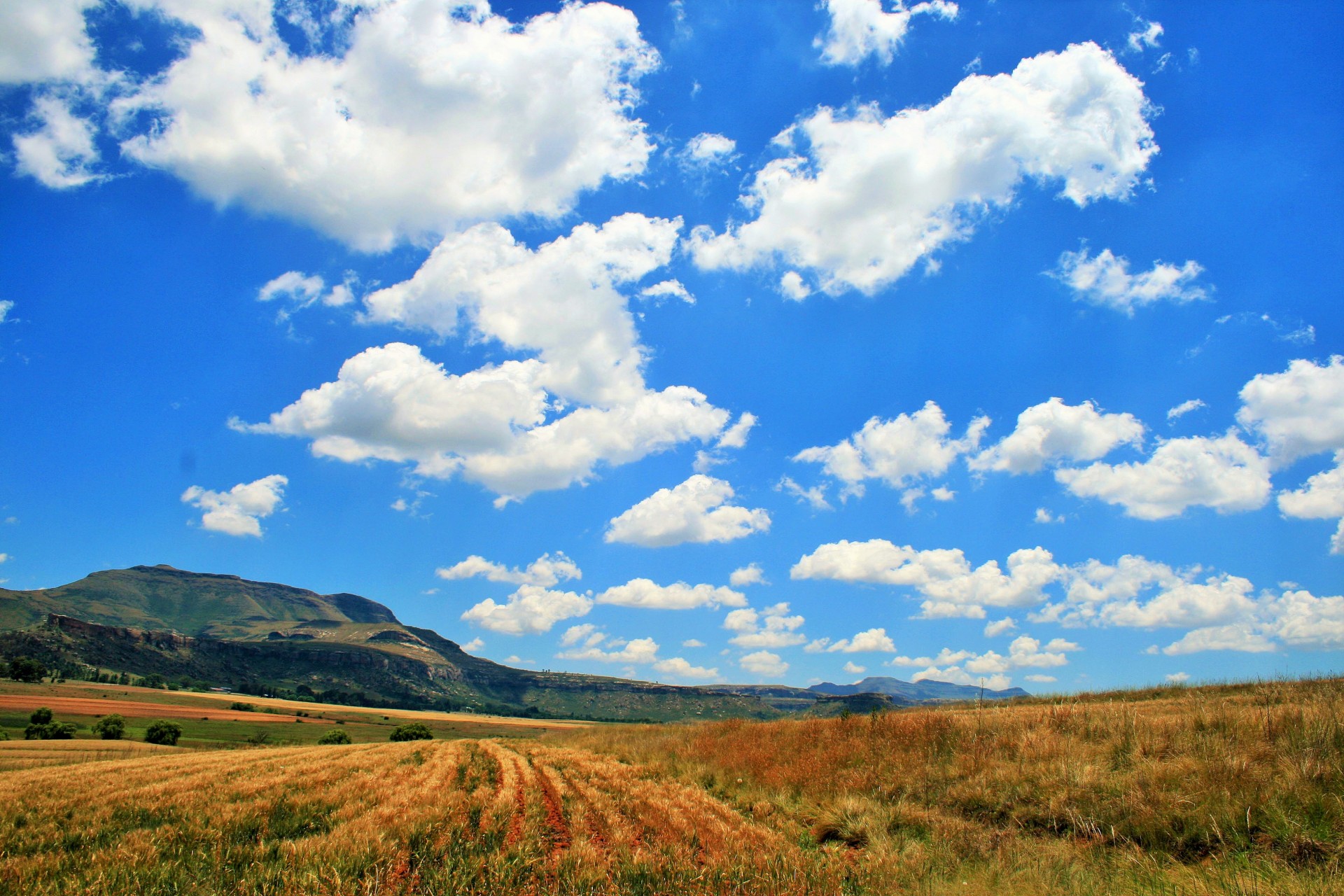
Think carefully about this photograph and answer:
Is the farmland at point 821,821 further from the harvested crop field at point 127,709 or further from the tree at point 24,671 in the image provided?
the tree at point 24,671

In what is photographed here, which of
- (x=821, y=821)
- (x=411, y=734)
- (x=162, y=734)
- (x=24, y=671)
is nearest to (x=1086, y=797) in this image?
(x=821, y=821)

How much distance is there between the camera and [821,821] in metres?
13.0

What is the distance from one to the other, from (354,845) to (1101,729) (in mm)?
15874

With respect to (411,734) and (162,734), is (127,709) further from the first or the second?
(411,734)

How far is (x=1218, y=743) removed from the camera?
11.0 metres

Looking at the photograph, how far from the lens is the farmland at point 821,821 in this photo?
26.4ft

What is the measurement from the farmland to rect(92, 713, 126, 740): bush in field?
82056 millimetres

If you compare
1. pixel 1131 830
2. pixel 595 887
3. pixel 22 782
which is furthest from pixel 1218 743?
pixel 22 782

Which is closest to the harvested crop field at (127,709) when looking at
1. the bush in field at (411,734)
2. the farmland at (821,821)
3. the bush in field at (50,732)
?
the bush in field at (50,732)

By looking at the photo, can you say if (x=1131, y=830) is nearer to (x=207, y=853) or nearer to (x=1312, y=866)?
(x=1312, y=866)

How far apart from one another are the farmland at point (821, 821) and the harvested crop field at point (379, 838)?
0.23 ft

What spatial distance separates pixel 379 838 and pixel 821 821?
28.7 ft

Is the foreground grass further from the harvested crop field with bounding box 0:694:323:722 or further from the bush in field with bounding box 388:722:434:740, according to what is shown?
the harvested crop field with bounding box 0:694:323:722

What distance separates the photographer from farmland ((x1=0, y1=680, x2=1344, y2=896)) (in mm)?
8047
